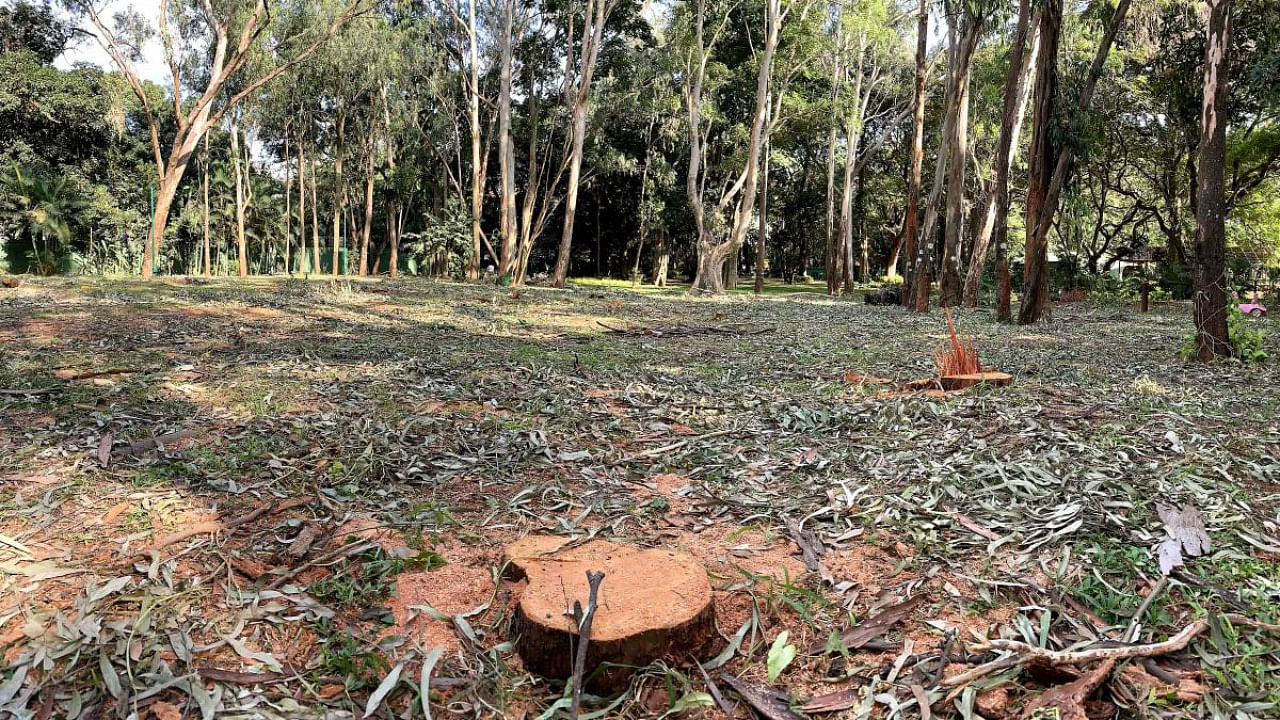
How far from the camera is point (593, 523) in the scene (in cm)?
298

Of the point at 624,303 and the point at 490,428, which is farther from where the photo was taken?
the point at 624,303

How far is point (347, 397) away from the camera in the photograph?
469 centimetres

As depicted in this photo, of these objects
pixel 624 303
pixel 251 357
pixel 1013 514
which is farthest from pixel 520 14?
pixel 1013 514

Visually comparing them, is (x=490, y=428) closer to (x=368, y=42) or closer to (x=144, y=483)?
(x=144, y=483)

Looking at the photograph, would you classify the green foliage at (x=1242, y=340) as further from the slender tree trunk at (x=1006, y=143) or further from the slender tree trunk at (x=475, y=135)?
the slender tree trunk at (x=475, y=135)

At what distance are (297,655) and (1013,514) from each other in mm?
2428

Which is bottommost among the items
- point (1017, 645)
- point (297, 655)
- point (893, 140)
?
point (297, 655)

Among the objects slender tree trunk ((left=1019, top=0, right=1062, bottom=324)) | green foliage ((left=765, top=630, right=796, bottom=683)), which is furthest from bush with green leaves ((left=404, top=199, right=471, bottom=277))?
green foliage ((left=765, top=630, right=796, bottom=683))

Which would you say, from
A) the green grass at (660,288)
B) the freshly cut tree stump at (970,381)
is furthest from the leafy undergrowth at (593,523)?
the green grass at (660,288)

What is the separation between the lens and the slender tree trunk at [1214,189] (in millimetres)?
6188

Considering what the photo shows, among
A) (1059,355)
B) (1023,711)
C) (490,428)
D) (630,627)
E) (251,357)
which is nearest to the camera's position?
(1023,711)

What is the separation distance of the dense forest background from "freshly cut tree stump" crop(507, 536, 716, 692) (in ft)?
30.0

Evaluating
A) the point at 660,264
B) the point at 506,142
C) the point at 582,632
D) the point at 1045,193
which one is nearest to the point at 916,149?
the point at 1045,193

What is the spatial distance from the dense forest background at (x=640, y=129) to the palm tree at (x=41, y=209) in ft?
0.26
